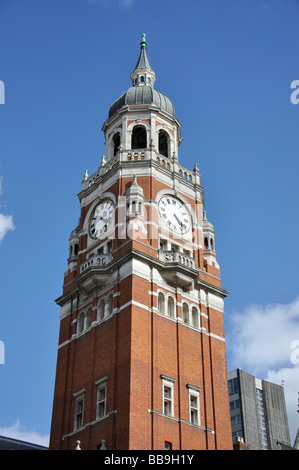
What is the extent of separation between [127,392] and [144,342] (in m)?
4.19

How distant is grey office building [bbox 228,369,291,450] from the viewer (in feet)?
310

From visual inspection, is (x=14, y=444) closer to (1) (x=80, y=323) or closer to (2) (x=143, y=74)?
(1) (x=80, y=323)

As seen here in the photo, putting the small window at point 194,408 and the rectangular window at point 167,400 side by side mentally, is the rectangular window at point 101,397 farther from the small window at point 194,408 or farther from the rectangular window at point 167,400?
the small window at point 194,408

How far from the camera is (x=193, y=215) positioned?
62.9 meters

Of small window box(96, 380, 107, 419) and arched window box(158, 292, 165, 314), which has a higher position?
arched window box(158, 292, 165, 314)

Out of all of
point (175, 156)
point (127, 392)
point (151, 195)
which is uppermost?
point (175, 156)

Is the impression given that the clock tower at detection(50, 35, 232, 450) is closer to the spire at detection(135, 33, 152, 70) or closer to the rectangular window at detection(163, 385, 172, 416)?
the rectangular window at detection(163, 385, 172, 416)

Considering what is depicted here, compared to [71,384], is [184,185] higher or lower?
higher

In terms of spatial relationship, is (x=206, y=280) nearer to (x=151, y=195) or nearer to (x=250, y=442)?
(x=151, y=195)

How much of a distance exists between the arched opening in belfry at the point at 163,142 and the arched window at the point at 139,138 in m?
1.58

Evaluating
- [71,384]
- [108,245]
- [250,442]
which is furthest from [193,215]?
[250,442]

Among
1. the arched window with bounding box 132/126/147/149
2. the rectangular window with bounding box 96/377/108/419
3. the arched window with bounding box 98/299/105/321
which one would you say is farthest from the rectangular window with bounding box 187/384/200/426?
the arched window with bounding box 132/126/147/149

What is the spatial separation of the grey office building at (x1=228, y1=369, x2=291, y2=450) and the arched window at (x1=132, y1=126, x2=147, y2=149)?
41298 millimetres
